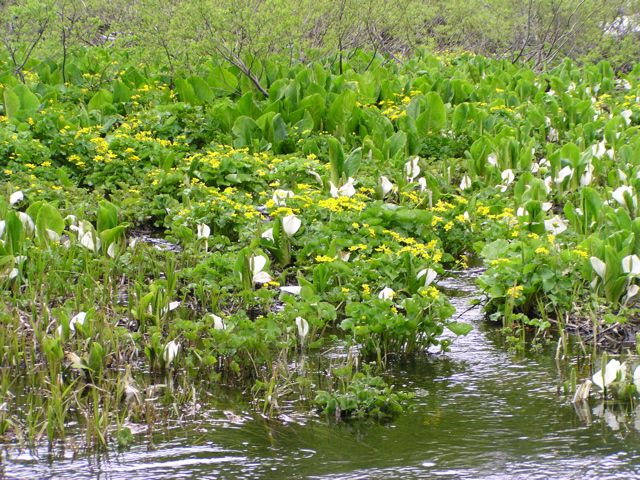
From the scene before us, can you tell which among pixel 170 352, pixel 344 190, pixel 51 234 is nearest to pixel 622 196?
pixel 344 190

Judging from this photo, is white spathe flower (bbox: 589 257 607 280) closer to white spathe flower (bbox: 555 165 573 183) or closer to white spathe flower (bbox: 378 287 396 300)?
white spathe flower (bbox: 378 287 396 300)

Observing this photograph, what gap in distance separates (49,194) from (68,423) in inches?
132

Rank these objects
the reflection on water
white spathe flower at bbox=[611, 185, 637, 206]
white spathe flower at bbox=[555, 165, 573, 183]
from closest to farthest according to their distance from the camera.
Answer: the reflection on water
white spathe flower at bbox=[611, 185, 637, 206]
white spathe flower at bbox=[555, 165, 573, 183]

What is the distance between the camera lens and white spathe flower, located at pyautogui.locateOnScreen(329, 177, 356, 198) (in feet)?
22.7

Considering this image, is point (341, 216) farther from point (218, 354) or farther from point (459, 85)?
point (459, 85)

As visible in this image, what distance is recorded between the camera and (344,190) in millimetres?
6957

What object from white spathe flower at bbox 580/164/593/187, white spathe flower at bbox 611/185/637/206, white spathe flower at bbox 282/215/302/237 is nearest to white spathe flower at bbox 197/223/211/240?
white spathe flower at bbox 282/215/302/237

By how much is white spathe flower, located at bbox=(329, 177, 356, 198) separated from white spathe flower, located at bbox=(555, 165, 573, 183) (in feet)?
5.87

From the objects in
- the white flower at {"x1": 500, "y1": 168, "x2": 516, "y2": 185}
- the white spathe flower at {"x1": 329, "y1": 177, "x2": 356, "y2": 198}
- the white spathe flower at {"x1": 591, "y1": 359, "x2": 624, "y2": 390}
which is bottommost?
the white spathe flower at {"x1": 591, "y1": 359, "x2": 624, "y2": 390}

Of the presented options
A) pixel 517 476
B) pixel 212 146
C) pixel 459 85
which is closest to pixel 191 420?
pixel 517 476

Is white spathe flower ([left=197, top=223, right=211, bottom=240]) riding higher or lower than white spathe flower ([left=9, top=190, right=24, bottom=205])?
lower

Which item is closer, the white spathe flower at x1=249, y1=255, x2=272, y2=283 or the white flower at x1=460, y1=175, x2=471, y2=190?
the white spathe flower at x1=249, y1=255, x2=272, y2=283

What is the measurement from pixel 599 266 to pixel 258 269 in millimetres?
1969

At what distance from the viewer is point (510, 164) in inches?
328
